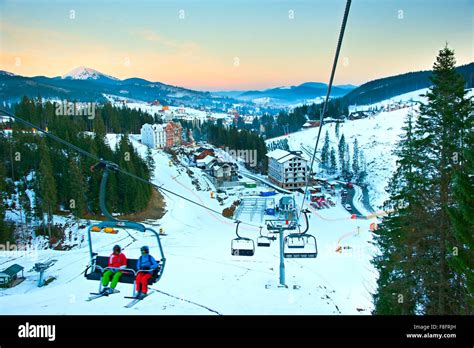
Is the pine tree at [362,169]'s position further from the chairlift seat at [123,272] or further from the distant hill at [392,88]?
the distant hill at [392,88]

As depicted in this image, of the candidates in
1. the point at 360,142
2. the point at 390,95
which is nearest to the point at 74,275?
the point at 360,142

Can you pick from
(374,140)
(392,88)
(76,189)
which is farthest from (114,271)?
(392,88)

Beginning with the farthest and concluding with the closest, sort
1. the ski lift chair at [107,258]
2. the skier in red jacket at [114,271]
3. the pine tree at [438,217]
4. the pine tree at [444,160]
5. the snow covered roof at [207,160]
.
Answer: the snow covered roof at [207,160], the pine tree at [444,160], the pine tree at [438,217], the skier in red jacket at [114,271], the ski lift chair at [107,258]

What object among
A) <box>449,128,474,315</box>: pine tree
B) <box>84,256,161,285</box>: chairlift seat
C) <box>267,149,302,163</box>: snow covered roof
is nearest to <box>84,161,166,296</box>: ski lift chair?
<box>84,256,161,285</box>: chairlift seat

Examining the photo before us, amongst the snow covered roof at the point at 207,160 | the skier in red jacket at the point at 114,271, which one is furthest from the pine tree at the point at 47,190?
the snow covered roof at the point at 207,160

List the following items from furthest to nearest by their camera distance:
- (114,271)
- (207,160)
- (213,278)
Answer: (207,160) < (213,278) < (114,271)

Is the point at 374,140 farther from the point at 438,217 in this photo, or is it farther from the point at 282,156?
the point at 438,217

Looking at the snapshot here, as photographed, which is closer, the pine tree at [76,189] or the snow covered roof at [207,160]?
the pine tree at [76,189]
